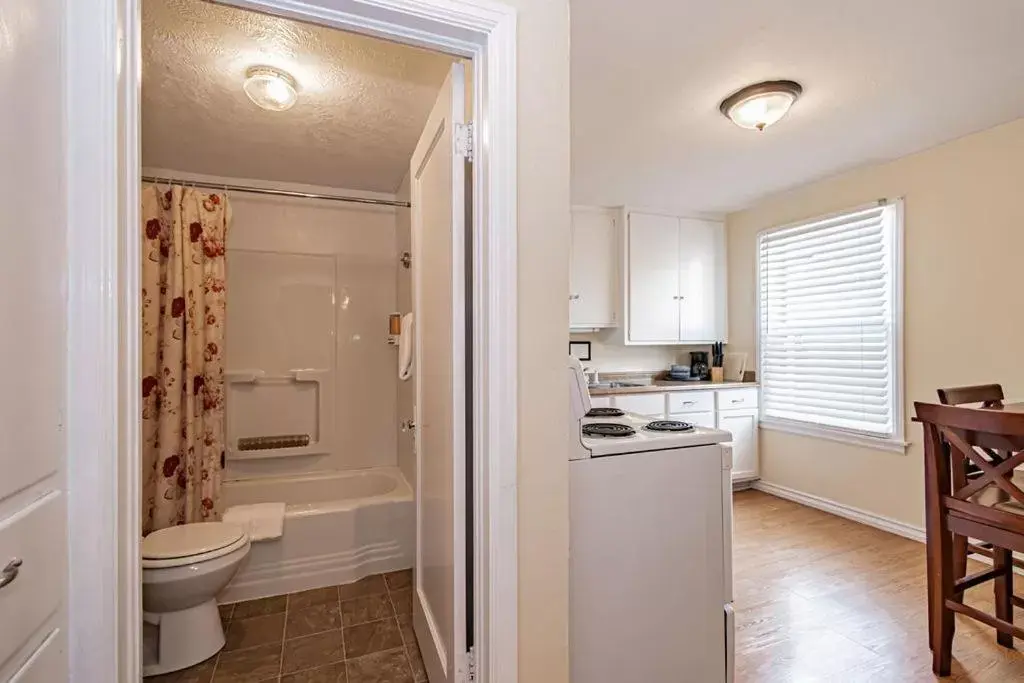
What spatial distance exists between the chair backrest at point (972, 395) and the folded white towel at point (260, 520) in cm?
314

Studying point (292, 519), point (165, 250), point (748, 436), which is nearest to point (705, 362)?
point (748, 436)

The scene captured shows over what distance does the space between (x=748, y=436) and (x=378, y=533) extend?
2.99m

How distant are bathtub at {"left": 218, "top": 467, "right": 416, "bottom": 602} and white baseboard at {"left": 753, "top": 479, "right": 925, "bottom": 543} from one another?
2.91 meters

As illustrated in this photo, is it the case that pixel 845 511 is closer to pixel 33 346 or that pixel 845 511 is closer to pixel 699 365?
pixel 699 365

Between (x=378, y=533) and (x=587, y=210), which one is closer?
(x=378, y=533)

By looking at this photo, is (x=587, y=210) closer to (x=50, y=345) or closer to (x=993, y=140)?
(x=993, y=140)

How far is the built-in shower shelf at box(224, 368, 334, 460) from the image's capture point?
303cm

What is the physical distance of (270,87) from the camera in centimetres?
188

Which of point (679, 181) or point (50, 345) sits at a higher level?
point (679, 181)

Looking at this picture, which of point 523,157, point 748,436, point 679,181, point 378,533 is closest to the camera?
point 523,157

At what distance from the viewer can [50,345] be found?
2.58 ft

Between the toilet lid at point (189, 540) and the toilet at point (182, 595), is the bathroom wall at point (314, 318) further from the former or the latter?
the toilet at point (182, 595)

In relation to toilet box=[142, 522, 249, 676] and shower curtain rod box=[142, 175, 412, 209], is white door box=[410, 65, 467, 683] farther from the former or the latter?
shower curtain rod box=[142, 175, 412, 209]

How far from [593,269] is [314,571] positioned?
9.54 ft
